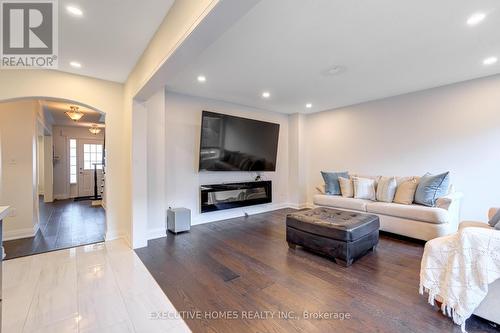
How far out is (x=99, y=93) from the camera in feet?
11.5

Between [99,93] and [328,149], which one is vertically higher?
[99,93]

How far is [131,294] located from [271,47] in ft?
10.0

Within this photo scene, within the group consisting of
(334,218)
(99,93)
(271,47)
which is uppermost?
(271,47)

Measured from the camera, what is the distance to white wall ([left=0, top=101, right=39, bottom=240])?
3598 millimetres

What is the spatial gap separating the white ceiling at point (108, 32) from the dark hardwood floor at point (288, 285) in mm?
2653

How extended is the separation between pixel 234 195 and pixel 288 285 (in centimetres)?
284

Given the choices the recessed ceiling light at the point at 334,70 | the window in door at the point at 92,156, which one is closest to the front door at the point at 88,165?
the window in door at the point at 92,156

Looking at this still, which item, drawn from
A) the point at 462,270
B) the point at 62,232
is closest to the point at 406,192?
the point at 462,270

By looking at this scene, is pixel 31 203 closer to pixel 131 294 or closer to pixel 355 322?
pixel 131 294

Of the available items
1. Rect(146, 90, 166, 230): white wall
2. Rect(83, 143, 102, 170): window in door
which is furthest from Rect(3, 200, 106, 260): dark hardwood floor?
Rect(83, 143, 102, 170): window in door

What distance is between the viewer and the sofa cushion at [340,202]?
4.24m

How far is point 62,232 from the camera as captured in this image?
3986 mm

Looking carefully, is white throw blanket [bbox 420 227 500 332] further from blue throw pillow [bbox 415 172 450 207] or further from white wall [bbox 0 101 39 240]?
white wall [bbox 0 101 39 240]

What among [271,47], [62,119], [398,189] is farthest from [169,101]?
[62,119]
